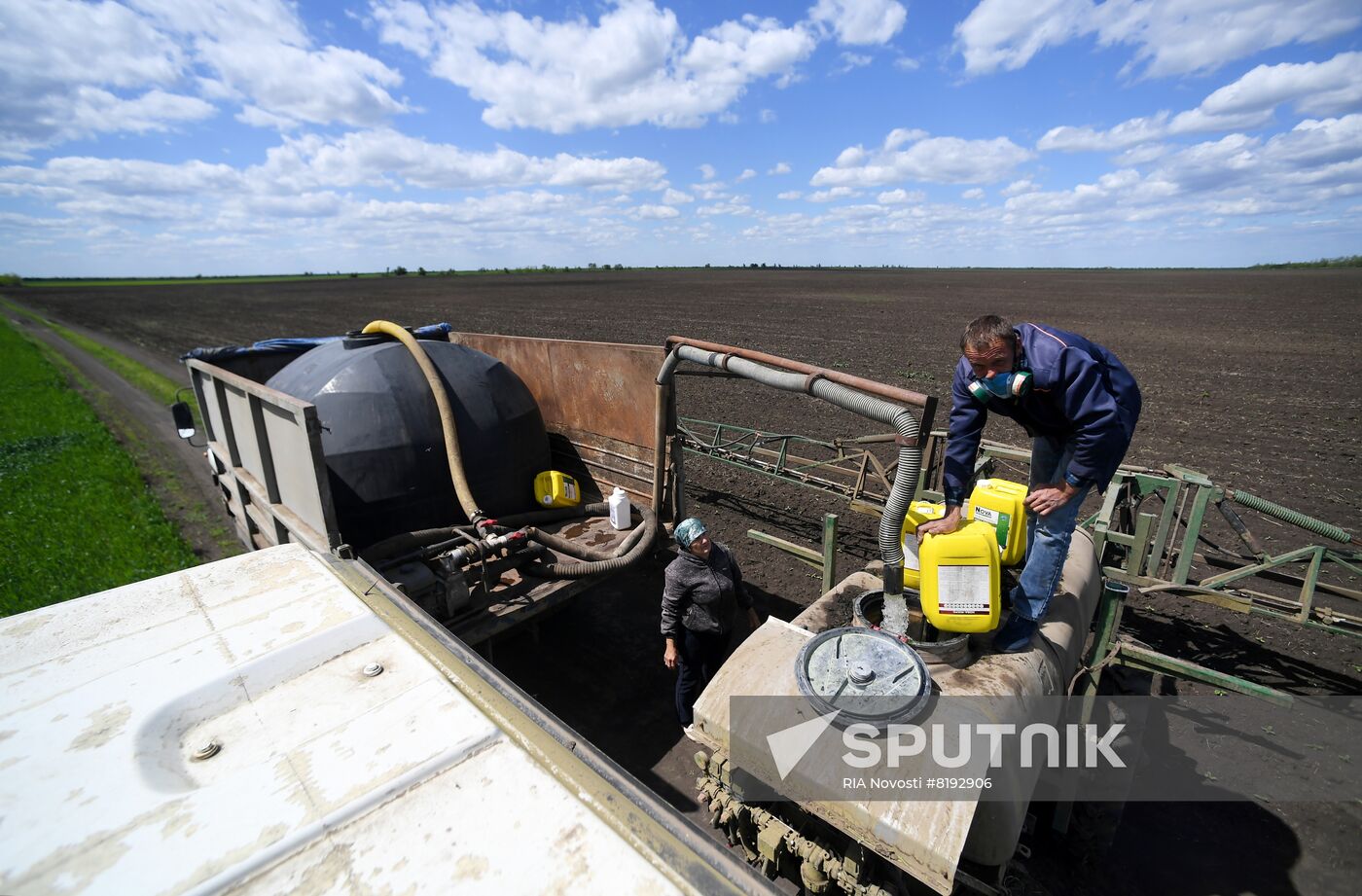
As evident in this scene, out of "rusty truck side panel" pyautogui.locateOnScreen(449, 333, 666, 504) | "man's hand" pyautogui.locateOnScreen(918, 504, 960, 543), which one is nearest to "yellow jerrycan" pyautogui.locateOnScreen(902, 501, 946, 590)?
"man's hand" pyautogui.locateOnScreen(918, 504, 960, 543)

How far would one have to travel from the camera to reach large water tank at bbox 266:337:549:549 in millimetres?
4492

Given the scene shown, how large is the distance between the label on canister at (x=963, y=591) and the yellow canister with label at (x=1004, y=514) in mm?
303

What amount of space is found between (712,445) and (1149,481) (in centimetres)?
515

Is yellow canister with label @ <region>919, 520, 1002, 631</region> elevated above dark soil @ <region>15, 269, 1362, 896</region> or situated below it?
above

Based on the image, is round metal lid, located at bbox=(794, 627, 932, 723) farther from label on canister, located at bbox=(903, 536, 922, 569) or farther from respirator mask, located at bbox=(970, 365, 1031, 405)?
respirator mask, located at bbox=(970, 365, 1031, 405)

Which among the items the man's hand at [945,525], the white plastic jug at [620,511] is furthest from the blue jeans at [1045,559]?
the white plastic jug at [620,511]

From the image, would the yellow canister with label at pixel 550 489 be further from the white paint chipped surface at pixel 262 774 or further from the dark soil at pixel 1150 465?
the white paint chipped surface at pixel 262 774

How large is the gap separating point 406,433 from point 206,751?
292 cm

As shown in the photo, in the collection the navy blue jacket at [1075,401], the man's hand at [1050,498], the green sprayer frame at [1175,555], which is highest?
the navy blue jacket at [1075,401]

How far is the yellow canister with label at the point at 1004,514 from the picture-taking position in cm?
296

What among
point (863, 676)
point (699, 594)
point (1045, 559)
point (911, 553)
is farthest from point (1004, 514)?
point (699, 594)

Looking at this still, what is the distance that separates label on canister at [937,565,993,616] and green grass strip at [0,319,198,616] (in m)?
8.04

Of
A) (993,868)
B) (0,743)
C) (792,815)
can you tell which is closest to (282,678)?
(0,743)

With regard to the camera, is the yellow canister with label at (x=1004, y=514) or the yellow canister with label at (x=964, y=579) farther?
the yellow canister with label at (x=1004, y=514)
